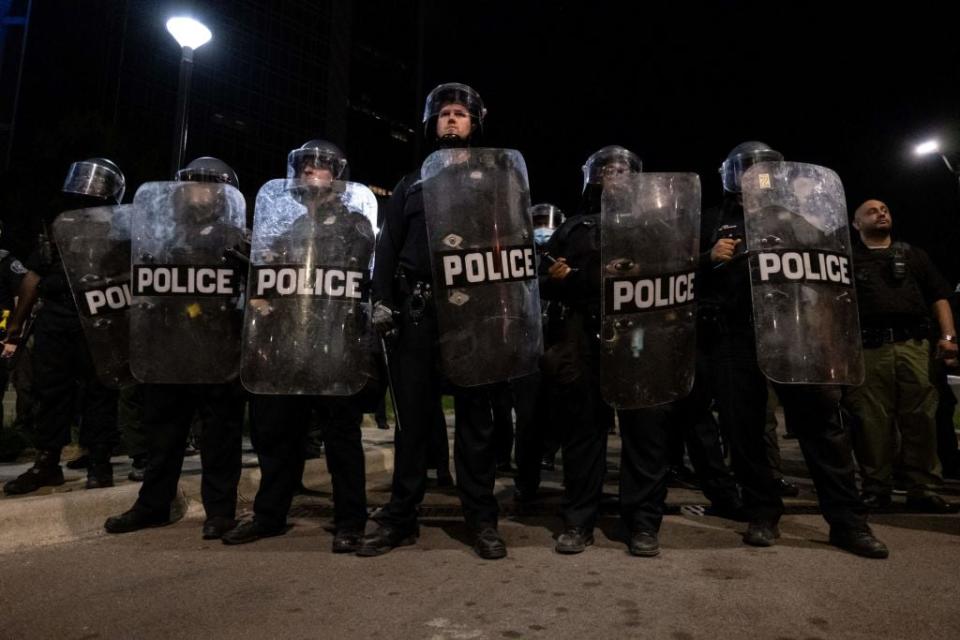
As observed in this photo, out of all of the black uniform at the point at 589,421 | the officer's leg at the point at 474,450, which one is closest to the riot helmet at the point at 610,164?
the black uniform at the point at 589,421

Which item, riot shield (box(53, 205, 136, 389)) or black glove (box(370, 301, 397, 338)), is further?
riot shield (box(53, 205, 136, 389))

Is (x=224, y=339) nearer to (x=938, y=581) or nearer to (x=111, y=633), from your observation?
(x=111, y=633)

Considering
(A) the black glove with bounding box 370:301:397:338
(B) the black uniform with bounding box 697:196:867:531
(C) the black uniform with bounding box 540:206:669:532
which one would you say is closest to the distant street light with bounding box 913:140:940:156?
(B) the black uniform with bounding box 697:196:867:531

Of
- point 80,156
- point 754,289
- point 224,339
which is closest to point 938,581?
point 754,289

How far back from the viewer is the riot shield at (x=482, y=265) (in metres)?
2.84

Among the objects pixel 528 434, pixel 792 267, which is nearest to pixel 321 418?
pixel 528 434

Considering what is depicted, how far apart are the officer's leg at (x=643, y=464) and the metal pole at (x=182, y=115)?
16.2 ft

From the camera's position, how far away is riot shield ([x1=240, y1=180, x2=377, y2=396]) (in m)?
2.95

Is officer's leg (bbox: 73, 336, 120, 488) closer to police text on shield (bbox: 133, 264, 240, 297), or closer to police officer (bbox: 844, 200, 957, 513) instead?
police text on shield (bbox: 133, 264, 240, 297)

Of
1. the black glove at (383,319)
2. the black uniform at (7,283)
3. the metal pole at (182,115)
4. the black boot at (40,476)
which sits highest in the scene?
the metal pole at (182,115)

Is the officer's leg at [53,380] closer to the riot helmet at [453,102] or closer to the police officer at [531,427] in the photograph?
the riot helmet at [453,102]

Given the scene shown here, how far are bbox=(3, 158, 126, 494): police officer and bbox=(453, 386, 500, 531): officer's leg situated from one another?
7.80ft

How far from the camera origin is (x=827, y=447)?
2.93 m

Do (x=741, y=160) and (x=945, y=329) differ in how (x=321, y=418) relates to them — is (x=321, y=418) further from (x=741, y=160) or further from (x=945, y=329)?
(x=945, y=329)
